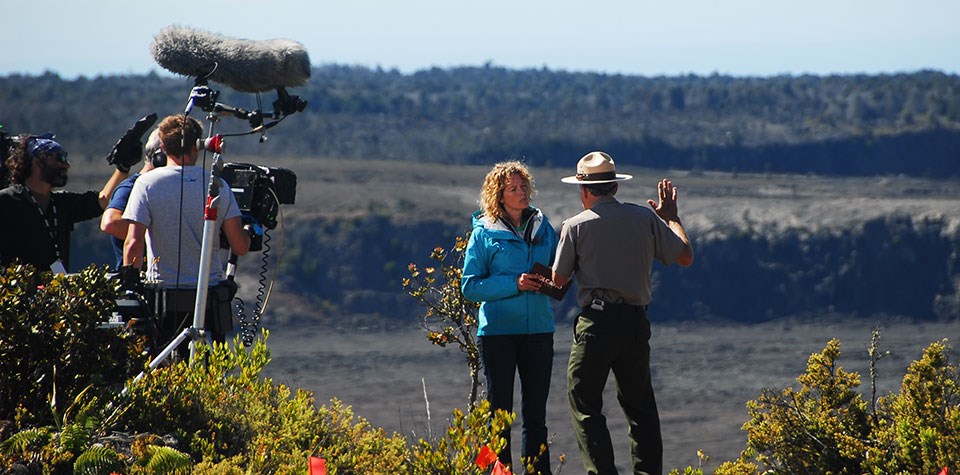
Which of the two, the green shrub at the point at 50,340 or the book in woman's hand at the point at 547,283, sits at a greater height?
the book in woman's hand at the point at 547,283

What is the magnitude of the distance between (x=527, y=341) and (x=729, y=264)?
101 feet

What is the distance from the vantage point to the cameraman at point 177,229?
5.60 m

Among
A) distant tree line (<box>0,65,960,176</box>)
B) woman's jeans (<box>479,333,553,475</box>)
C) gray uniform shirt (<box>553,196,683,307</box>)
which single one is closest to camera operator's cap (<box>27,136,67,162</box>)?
woman's jeans (<box>479,333,553,475</box>)

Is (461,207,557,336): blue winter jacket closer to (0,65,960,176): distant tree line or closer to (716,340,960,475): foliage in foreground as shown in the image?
(716,340,960,475): foliage in foreground

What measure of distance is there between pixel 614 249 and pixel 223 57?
6.85ft

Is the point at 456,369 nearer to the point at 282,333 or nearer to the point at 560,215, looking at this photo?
the point at 282,333

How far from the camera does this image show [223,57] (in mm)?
5961

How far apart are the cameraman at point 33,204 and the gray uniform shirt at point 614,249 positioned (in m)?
2.27

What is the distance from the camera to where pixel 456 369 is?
28125 mm

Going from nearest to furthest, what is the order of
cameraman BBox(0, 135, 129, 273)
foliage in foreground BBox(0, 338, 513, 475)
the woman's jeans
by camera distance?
foliage in foreground BBox(0, 338, 513, 475) < the woman's jeans < cameraman BBox(0, 135, 129, 273)

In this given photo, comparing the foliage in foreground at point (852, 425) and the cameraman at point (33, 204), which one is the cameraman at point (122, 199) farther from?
the foliage in foreground at point (852, 425)

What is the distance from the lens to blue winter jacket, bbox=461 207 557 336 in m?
5.41

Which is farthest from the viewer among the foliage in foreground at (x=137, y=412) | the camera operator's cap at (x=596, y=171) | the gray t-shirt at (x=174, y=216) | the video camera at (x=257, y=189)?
the video camera at (x=257, y=189)

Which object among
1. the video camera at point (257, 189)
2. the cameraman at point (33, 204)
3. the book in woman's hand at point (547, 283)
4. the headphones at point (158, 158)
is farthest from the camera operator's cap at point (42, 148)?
the book in woman's hand at point (547, 283)
